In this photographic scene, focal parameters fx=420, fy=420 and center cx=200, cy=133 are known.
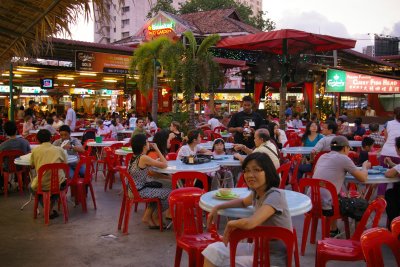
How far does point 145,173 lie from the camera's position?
563cm

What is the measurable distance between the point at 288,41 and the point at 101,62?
24.8ft

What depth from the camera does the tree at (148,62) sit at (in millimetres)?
15781

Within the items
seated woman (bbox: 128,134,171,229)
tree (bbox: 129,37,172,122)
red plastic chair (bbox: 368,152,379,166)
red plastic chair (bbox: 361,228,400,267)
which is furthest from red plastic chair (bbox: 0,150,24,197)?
tree (bbox: 129,37,172,122)

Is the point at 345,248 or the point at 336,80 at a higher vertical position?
the point at 336,80

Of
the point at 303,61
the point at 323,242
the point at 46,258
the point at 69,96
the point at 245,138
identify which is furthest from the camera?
the point at 69,96

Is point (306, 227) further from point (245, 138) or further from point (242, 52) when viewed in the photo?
point (242, 52)

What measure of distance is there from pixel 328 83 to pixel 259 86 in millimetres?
5100

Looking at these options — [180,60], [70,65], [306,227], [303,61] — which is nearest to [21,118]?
[70,65]

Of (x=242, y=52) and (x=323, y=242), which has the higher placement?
(x=242, y=52)

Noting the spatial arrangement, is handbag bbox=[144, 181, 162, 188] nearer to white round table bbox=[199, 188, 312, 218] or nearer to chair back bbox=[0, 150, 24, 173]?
white round table bbox=[199, 188, 312, 218]

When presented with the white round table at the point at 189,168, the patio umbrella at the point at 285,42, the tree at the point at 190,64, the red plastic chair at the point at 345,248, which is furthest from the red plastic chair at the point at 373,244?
the tree at the point at 190,64

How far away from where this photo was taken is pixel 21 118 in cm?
1558

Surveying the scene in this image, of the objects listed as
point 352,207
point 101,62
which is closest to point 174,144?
point 352,207

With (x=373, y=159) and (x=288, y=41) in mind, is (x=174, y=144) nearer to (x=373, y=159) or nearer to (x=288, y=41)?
(x=288, y=41)
